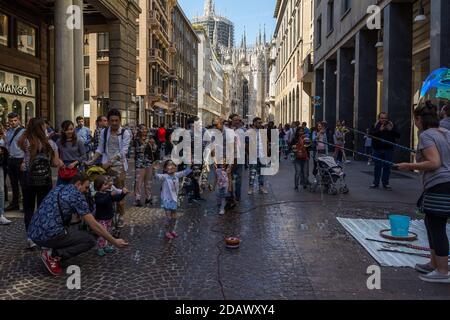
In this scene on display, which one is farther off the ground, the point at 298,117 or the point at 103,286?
the point at 298,117

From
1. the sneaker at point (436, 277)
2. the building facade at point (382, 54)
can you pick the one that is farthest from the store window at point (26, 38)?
the sneaker at point (436, 277)

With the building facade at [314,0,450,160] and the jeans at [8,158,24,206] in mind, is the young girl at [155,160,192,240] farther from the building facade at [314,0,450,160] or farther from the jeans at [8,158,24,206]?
the building facade at [314,0,450,160]

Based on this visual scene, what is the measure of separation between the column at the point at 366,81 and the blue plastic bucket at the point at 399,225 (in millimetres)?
14250

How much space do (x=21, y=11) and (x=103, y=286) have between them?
18.7 m

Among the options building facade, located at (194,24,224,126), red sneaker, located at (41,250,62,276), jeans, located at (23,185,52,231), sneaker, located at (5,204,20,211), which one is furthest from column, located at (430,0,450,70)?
building facade, located at (194,24,224,126)

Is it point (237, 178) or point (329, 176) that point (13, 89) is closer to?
point (237, 178)

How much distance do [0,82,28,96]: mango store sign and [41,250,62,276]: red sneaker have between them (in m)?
15.2

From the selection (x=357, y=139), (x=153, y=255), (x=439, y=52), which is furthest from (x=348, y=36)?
(x=153, y=255)

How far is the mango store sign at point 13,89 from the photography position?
59.3 feet

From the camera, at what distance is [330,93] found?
1093 inches

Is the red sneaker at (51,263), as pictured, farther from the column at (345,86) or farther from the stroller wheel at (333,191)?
the column at (345,86)

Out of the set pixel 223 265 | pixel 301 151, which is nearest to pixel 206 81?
pixel 301 151

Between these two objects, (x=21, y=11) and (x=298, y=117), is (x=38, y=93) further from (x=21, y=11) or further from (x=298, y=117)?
(x=298, y=117)

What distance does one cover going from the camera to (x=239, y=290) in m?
4.43
